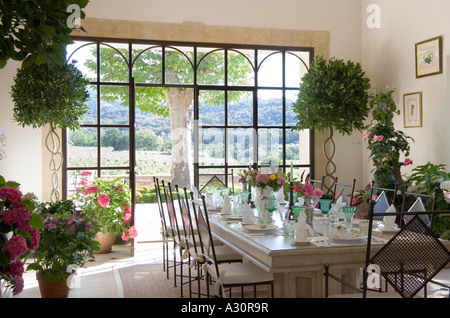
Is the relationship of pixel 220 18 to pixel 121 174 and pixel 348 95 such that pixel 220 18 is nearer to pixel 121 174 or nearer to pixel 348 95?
pixel 348 95

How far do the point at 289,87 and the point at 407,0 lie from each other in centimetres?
201

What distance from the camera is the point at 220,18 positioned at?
7301 millimetres

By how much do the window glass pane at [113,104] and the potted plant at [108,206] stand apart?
81 cm

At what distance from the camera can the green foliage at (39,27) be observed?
1.03 metres

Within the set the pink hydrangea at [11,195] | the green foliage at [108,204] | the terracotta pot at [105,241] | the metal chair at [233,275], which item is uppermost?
the pink hydrangea at [11,195]

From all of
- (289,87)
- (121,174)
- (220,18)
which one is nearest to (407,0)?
(289,87)

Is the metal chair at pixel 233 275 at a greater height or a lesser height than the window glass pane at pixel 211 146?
lesser

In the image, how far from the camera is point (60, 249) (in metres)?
3.96

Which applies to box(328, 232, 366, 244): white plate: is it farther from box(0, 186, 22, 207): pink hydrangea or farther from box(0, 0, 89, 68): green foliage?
box(0, 0, 89, 68): green foliage

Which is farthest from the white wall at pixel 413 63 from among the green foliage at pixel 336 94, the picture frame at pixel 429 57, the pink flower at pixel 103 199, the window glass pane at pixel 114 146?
the pink flower at pixel 103 199

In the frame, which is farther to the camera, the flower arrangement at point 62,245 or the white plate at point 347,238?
the flower arrangement at point 62,245

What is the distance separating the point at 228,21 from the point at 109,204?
3118 mm

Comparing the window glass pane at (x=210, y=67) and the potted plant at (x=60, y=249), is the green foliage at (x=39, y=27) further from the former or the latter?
the window glass pane at (x=210, y=67)
